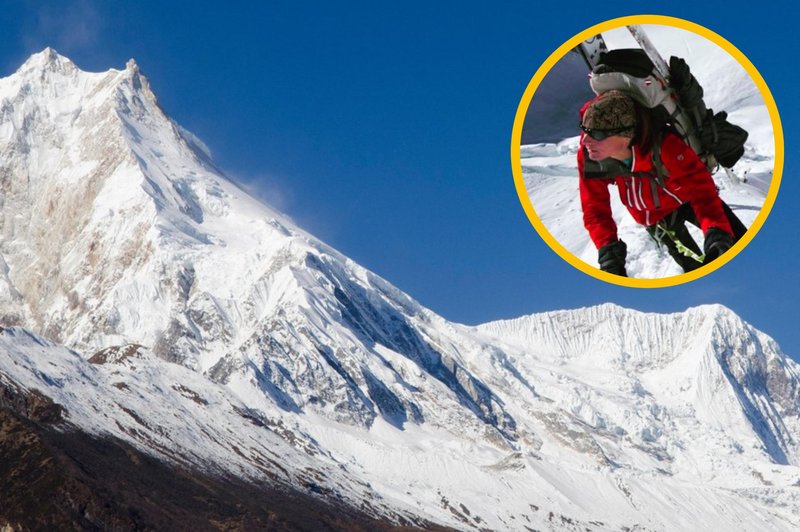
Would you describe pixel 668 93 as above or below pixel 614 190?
above

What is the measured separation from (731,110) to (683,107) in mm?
366

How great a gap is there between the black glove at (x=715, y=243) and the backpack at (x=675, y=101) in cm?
51

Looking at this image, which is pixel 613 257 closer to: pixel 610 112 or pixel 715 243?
pixel 715 243

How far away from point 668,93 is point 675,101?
8cm

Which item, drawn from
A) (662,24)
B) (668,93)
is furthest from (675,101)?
(662,24)

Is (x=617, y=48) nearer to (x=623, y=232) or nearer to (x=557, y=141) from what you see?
(x=557, y=141)

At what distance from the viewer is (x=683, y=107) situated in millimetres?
8453

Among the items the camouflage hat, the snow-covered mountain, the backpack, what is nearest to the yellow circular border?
the snow-covered mountain

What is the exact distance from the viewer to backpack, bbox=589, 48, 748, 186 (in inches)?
327

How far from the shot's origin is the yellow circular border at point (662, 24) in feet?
27.3

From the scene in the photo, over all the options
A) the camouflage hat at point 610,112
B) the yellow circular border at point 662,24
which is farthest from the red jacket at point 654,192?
the yellow circular border at point 662,24

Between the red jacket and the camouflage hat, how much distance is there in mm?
167

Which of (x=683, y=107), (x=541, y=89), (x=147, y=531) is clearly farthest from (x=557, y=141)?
(x=147, y=531)

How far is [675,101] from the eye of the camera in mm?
8438
